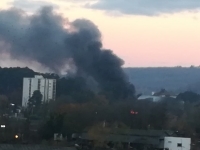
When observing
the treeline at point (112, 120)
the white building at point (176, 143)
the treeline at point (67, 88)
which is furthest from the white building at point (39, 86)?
the white building at point (176, 143)

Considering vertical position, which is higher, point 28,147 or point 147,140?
point 147,140

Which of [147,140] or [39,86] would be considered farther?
[39,86]

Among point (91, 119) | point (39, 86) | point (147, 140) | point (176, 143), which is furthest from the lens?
point (39, 86)

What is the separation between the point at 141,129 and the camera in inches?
1436

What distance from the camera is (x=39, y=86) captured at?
2699 inches

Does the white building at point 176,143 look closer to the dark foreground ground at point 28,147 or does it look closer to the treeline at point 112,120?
the treeline at point 112,120

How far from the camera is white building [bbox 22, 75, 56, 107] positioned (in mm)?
65650

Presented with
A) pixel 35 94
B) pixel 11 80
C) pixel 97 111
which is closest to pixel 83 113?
pixel 97 111

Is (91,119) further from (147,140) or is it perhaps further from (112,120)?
(147,140)

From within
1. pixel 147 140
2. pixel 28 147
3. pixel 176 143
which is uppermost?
pixel 147 140

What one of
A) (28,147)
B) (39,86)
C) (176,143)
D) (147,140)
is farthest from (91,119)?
(39,86)

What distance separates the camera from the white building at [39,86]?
65650mm

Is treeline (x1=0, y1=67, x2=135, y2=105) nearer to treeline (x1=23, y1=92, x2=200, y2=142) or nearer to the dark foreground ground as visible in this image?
treeline (x1=23, y1=92, x2=200, y2=142)

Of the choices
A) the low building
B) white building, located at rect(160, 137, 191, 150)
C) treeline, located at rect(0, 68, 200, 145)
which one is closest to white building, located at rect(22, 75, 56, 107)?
treeline, located at rect(0, 68, 200, 145)
